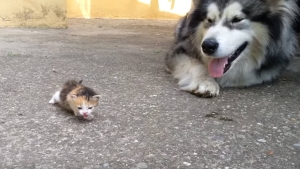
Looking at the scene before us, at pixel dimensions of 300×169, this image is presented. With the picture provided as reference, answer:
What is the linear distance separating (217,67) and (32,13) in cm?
451

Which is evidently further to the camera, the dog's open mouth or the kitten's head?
the dog's open mouth

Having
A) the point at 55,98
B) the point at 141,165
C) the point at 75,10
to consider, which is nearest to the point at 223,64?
the point at 55,98

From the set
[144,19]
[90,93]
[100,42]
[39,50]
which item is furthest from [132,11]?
[90,93]

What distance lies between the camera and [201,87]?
10.3 feet

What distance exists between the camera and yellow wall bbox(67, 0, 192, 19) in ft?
28.1

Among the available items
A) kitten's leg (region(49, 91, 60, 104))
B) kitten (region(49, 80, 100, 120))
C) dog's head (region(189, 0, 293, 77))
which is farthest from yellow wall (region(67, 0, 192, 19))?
kitten (region(49, 80, 100, 120))

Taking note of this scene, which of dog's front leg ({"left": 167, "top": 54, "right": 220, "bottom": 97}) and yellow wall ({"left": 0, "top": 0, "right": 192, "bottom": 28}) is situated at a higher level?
Result: dog's front leg ({"left": 167, "top": 54, "right": 220, "bottom": 97})

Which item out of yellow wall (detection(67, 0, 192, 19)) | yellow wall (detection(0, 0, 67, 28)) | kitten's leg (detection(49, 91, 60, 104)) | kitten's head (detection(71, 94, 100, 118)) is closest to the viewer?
kitten's head (detection(71, 94, 100, 118))

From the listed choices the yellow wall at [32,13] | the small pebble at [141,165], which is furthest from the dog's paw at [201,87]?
the yellow wall at [32,13]

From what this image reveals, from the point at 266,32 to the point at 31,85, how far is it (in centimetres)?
183

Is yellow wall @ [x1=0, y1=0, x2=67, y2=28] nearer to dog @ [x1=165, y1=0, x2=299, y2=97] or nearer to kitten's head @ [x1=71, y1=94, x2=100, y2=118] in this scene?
dog @ [x1=165, y1=0, x2=299, y2=97]

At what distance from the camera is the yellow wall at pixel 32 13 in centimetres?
688

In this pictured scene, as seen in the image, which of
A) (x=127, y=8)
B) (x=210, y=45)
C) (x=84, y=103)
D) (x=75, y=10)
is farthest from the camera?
(x=127, y=8)

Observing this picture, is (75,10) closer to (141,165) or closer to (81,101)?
(81,101)
